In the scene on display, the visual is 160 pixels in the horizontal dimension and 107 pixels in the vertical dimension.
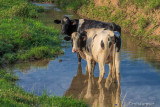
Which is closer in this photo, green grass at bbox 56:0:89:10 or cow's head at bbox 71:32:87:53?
cow's head at bbox 71:32:87:53

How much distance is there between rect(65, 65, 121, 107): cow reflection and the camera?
24.9ft

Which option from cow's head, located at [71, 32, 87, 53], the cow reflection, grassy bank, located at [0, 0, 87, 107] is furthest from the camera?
cow's head, located at [71, 32, 87, 53]

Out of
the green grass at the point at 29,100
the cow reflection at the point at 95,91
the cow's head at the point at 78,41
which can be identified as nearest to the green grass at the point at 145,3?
the cow reflection at the point at 95,91

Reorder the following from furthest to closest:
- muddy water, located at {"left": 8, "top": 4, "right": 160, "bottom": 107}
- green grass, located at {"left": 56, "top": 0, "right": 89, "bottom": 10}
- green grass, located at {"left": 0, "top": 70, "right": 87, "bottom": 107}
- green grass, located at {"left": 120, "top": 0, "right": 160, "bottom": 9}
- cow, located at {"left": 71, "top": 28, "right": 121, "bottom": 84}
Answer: green grass, located at {"left": 56, "top": 0, "right": 89, "bottom": 10}
green grass, located at {"left": 120, "top": 0, "right": 160, "bottom": 9}
cow, located at {"left": 71, "top": 28, "right": 121, "bottom": 84}
muddy water, located at {"left": 8, "top": 4, "right": 160, "bottom": 107}
green grass, located at {"left": 0, "top": 70, "right": 87, "bottom": 107}

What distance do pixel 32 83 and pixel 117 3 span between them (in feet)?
38.9

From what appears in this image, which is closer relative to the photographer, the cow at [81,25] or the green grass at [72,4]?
the cow at [81,25]

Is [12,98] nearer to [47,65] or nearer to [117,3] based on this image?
[47,65]

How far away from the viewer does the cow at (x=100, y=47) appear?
8070mm

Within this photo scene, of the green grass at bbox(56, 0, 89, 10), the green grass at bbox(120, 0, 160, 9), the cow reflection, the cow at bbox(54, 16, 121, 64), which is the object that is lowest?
the cow reflection

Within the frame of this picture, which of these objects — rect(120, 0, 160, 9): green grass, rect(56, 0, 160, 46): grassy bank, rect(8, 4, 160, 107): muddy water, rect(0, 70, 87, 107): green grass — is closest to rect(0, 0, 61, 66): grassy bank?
rect(8, 4, 160, 107): muddy water

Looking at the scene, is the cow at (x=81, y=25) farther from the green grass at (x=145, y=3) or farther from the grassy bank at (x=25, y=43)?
the green grass at (x=145, y=3)

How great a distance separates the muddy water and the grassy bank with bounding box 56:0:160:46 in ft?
7.85

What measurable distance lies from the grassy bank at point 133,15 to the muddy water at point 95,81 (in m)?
2.39

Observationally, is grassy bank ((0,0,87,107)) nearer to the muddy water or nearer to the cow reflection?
the muddy water
